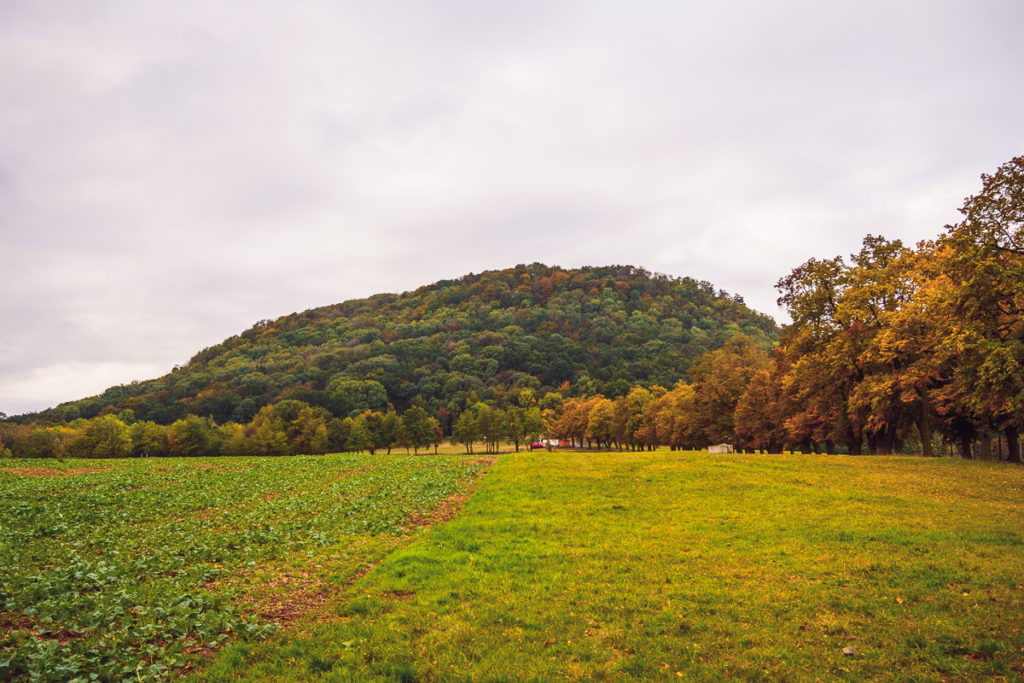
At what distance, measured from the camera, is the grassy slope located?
25.0ft

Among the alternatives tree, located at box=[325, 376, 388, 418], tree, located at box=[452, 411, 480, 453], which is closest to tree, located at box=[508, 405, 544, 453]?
tree, located at box=[452, 411, 480, 453]

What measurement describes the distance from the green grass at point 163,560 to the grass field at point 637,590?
0.51 ft

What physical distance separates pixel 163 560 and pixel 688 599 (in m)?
13.4

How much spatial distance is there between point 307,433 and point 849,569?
10699 cm

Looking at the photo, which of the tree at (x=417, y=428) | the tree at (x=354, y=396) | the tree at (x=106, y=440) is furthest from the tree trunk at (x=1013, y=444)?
the tree at (x=354, y=396)

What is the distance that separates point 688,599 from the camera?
1023 centimetres

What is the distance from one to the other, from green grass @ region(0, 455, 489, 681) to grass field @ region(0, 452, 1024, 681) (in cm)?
16

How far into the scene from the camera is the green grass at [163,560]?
7.95 meters

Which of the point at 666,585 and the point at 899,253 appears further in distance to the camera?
the point at 899,253

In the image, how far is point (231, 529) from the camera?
17484 mm

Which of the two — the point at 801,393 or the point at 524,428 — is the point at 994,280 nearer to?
the point at 801,393

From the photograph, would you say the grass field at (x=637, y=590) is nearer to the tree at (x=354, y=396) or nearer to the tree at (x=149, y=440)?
the tree at (x=149, y=440)

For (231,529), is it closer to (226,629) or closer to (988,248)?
(226,629)

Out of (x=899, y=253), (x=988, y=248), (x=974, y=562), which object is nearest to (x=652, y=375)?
(x=899, y=253)
